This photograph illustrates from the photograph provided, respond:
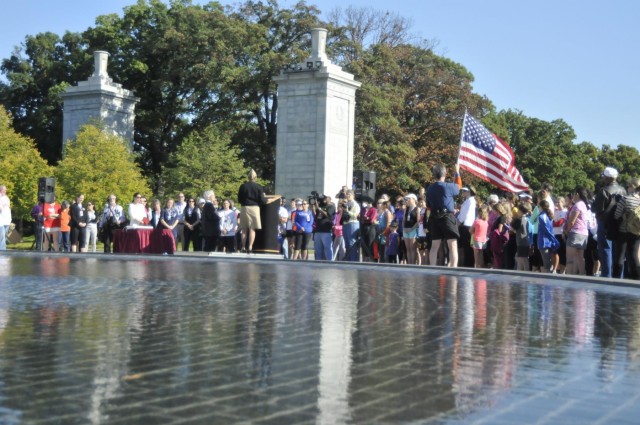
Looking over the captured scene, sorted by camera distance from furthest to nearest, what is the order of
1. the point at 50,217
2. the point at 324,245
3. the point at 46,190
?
the point at 46,190 < the point at 50,217 < the point at 324,245

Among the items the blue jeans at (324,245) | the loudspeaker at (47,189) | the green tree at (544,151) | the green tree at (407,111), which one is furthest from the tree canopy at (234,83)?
the blue jeans at (324,245)

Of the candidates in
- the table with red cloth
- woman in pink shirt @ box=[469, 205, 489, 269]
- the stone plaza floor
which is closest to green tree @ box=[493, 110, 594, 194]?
the table with red cloth

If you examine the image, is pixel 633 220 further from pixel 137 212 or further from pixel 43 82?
pixel 43 82

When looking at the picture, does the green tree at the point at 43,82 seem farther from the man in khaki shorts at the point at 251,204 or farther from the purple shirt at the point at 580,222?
the purple shirt at the point at 580,222

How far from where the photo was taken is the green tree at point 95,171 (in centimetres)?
5125

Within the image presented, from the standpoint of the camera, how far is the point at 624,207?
1461 centimetres

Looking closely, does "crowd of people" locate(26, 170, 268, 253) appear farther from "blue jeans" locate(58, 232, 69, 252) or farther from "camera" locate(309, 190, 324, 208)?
"camera" locate(309, 190, 324, 208)

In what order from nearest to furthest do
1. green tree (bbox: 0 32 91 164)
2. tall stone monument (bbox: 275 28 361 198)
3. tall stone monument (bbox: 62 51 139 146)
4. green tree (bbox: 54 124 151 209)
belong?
tall stone monument (bbox: 275 28 361 198) < green tree (bbox: 54 124 151 209) < tall stone monument (bbox: 62 51 139 146) < green tree (bbox: 0 32 91 164)

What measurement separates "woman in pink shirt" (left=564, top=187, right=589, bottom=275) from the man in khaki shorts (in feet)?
28.5

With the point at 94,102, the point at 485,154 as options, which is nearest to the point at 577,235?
the point at 485,154

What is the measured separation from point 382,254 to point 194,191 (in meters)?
30.6

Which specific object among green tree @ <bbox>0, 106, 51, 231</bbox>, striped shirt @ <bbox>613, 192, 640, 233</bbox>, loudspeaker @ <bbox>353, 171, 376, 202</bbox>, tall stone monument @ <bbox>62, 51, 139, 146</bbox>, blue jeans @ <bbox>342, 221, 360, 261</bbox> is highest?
tall stone monument @ <bbox>62, 51, 139, 146</bbox>

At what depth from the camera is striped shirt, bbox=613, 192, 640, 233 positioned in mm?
14555

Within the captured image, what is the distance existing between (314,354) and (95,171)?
153 ft
